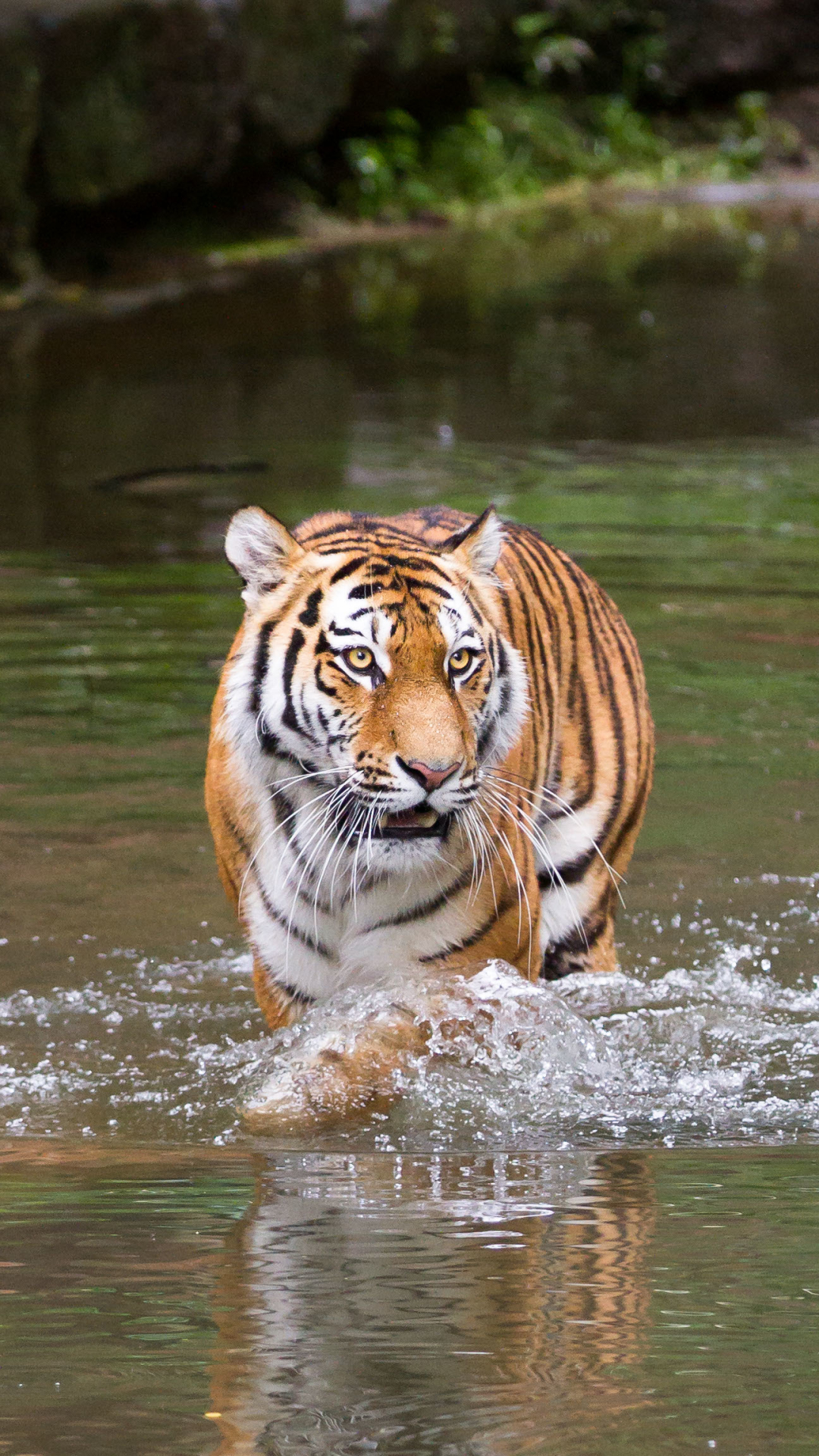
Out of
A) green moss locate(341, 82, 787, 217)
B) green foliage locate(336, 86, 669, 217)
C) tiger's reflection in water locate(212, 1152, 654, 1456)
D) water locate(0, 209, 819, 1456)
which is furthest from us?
green moss locate(341, 82, 787, 217)

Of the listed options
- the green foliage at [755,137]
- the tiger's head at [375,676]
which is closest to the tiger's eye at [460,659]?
the tiger's head at [375,676]

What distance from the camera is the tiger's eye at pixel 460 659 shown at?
2748 millimetres

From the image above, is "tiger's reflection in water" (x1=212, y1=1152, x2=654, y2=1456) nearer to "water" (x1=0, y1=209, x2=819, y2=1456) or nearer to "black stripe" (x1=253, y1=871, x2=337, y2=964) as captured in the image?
"water" (x1=0, y1=209, x2=819, y2=1456)

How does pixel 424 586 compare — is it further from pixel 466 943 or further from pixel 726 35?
pixel 726 35

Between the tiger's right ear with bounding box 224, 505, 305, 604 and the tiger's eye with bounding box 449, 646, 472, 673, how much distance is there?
11.8 inches

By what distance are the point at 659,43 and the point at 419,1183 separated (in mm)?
15287

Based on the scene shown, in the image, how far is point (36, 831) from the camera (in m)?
4.43

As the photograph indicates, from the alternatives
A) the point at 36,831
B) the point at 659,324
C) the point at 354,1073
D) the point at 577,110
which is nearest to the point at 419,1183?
the point at 354,1073

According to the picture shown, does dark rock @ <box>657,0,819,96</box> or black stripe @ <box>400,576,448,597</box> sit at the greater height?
dark rock @ <box>657,0,819,96</box>

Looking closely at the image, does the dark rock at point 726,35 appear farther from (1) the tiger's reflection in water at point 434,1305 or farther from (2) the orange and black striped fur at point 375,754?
(1) the tiger's reflection in water at point 434,1305

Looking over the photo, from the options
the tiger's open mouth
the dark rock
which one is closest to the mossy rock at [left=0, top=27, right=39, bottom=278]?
the dark rock

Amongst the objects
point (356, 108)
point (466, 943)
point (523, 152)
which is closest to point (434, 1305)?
point (466, 943)

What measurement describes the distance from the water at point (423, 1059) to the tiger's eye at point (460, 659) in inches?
21.0

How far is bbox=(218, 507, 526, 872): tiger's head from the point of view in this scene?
265 cm
